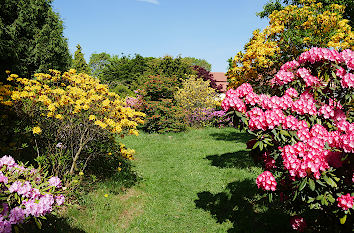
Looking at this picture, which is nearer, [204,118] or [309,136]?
[309,136]

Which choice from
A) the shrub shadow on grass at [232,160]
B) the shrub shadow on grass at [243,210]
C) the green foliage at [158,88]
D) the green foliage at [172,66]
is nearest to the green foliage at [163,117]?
the green foliage at [158,88]

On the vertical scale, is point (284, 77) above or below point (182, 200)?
above

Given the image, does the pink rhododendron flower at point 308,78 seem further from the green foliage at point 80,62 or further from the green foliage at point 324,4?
the green foliage at point 80,62

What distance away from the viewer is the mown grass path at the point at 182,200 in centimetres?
437

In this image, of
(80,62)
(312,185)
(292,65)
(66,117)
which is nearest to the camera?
(312,185)

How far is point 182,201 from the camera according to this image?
5.43 meters

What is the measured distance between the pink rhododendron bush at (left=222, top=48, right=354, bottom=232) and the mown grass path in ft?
5.07

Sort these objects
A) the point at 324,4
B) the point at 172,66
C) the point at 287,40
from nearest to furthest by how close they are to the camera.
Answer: the point at 287,40, the point at 324,4, the point at 172,66

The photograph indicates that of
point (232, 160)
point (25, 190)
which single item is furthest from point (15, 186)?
point (232, 160)

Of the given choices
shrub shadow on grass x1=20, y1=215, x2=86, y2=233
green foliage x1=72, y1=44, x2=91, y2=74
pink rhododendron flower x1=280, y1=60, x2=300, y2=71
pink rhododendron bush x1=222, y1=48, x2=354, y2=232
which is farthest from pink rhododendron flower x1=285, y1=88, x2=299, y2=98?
green foliage x1=72, y1=44, x2=91, y2=74

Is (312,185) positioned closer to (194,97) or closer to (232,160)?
(232,160)

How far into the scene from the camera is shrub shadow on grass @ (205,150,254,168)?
746 centimetres

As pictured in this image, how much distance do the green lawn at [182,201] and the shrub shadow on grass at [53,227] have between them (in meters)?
0.05

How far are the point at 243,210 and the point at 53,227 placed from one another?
11.6 ft
